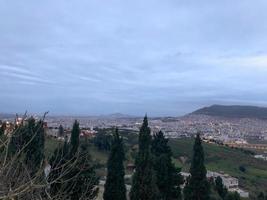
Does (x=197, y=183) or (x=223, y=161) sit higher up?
(x=197, y=183)

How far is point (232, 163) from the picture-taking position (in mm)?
93812

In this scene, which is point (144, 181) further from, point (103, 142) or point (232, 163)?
point (232, 163)

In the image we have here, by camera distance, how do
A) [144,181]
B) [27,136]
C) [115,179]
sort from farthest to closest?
[115,179]
[144,181]
[27,136]

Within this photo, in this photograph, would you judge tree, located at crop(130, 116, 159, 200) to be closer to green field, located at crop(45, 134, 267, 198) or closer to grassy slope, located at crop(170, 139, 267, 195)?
green field, located at crop(45, 134, 267, 198)

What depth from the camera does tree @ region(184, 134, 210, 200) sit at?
106ft

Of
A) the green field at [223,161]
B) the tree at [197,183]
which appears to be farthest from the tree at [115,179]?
the green field at [223,161]

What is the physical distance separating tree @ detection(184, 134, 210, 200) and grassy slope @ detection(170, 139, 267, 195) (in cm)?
4055

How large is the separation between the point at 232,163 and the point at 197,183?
6331 centimetres

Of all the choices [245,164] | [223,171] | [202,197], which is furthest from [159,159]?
[245,164]

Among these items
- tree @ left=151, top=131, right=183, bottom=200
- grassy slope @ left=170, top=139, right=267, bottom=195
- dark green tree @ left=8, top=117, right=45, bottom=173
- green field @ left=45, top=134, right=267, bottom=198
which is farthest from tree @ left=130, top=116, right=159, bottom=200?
grassy slope @ left=170, top=139, right=267, bottom=195

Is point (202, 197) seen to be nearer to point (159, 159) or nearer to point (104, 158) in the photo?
point (159, 159)

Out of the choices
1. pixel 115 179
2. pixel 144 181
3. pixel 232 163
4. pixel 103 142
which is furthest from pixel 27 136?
pixel 232 163

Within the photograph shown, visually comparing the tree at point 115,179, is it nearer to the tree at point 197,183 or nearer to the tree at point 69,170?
the tree at point 69,170

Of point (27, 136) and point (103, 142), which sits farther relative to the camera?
point (103, 142)
